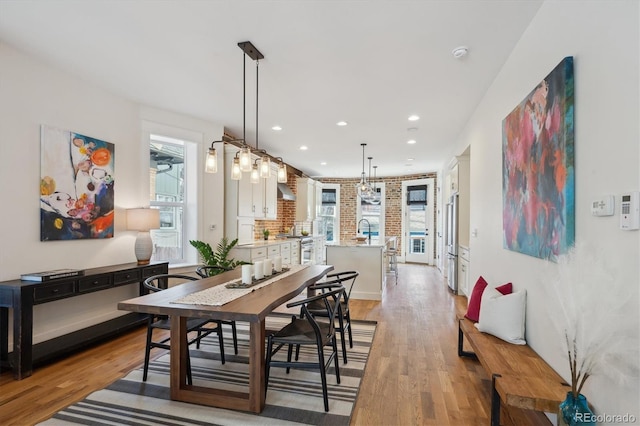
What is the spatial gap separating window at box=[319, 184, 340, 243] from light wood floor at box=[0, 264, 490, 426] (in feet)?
22.7

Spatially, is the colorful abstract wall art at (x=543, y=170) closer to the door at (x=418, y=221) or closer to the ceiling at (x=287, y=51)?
the ceiling at (x=287, y=51)

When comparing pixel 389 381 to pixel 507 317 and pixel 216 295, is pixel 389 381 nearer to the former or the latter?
pixel 507 317

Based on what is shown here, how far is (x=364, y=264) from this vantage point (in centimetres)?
548

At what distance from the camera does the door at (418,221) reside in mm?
9977

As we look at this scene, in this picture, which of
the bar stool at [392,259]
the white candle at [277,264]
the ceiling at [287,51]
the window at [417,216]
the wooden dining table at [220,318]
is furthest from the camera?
the window at [417,216]

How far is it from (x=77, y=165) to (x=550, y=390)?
4.27m

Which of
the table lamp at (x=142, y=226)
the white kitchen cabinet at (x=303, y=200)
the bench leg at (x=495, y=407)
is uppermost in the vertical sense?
the white kitchen cabinet at (x=303, y=200)

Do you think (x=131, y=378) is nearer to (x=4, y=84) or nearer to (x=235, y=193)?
(x=4, y=84)

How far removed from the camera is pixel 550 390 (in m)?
1.75

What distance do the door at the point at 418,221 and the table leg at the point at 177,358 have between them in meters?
8.61

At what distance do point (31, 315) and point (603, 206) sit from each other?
3.89 metres

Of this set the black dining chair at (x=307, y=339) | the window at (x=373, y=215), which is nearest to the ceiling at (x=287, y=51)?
the black dining chair at (x=307, y=339)

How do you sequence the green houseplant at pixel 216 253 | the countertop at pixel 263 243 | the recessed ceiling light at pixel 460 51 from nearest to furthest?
the recessed ceiling light at pixel 460 51 < the green houseplant at pixel 216 253 < the countertop at pixel 263 243

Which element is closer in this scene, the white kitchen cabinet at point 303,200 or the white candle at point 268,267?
the white candle at point 268,267
